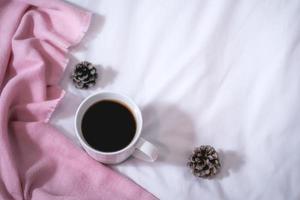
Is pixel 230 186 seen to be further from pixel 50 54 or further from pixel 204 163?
pixel 50 54

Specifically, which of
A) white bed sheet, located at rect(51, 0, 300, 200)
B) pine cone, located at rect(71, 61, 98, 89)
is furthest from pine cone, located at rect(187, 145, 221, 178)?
pine cone, located at rect(71, 61, 98, 89)

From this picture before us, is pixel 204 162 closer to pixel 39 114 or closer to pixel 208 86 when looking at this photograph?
pixel 208 86

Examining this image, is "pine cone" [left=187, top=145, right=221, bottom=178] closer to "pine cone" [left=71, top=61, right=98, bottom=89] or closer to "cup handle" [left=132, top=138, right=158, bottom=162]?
"cup handle" [left=132, top=138, right=158, bottom=162]

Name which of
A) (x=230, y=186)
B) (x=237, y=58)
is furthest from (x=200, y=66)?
(x=230, y=186)

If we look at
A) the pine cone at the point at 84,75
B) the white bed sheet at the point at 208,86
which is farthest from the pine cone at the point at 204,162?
the pine cone at the point at 84,75

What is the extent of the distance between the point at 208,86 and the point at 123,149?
0.57ft

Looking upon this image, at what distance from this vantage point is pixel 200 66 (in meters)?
0.58

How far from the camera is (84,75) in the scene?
57cm

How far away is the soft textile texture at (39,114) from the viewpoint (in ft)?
1.73

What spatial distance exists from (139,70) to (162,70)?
0.04 metres


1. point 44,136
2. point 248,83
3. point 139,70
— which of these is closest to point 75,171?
point 44,136

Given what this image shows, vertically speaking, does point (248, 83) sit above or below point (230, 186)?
above

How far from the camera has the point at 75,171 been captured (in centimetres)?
54

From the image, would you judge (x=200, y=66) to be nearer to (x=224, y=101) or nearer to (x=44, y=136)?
(x=224, y=101)
